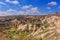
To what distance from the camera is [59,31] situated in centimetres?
4466

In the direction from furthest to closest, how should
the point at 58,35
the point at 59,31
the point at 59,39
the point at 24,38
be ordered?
1. the point at 59,31
2. the point at 58,35
3. the point at 59,39
4. the point at 24,38

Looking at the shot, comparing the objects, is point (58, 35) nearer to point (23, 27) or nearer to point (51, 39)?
point (51, 39)

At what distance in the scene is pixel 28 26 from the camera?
6906 centimetres

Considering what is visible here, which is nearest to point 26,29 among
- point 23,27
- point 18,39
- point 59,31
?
point 23,27

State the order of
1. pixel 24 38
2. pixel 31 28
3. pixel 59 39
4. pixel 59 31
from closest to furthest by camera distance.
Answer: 1. pixel 24 38
2. pixel 59 39
3. pixel 59 31
4. pixel 31 28

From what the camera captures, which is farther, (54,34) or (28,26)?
(28,26)

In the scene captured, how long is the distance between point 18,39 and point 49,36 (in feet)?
35.7

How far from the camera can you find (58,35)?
41438mm

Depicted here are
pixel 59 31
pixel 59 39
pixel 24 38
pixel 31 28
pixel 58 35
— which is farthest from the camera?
pixel 31 28

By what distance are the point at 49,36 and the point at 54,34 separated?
1.51m

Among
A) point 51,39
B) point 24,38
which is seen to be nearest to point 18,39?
point 24,38

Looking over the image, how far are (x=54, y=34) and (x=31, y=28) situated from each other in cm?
2640

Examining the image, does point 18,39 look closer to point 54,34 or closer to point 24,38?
point 24,38

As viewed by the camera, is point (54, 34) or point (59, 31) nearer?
point (54, 34)
